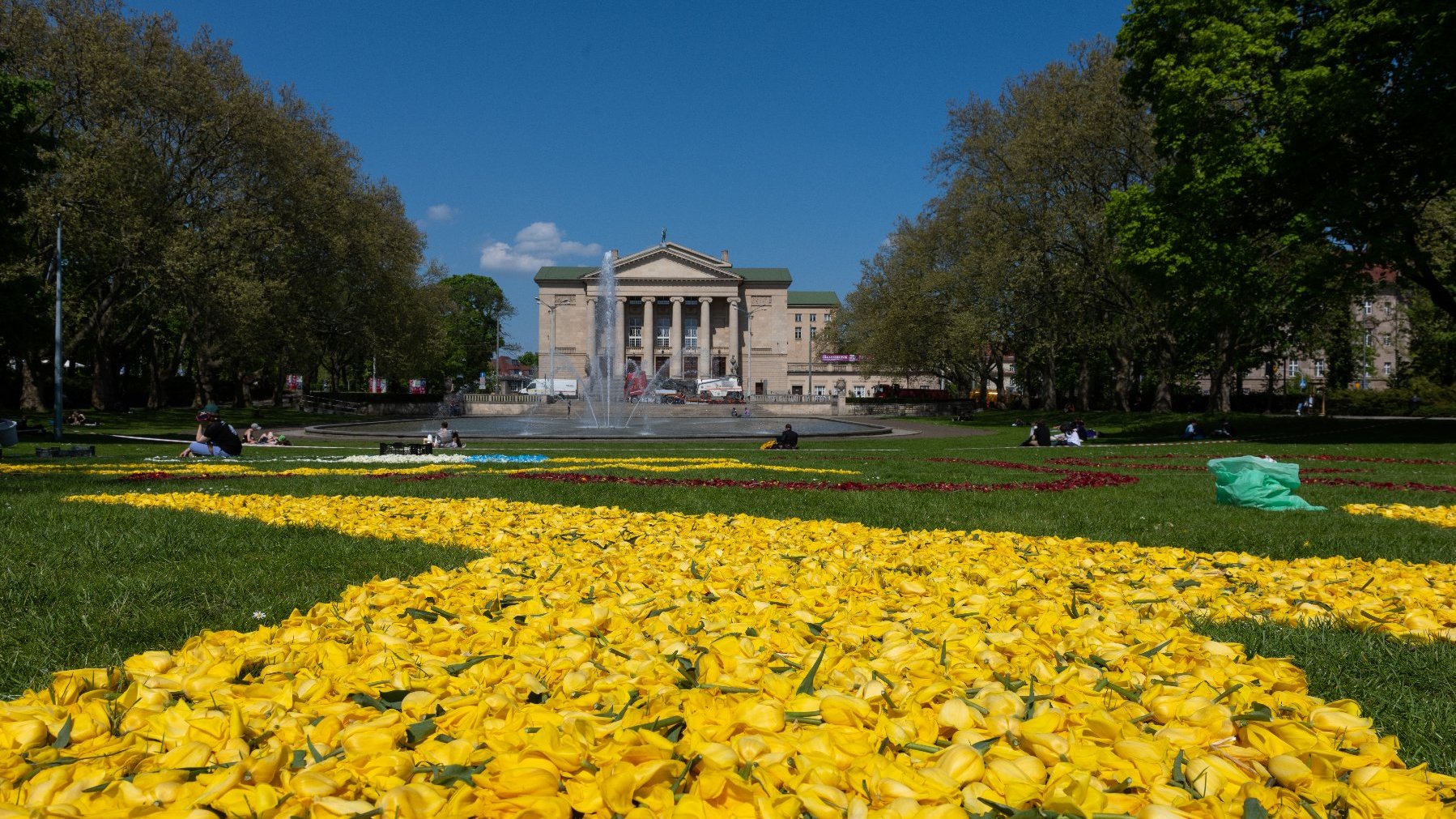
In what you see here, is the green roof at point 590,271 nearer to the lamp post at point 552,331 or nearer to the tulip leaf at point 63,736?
the lamp post at point 552,331

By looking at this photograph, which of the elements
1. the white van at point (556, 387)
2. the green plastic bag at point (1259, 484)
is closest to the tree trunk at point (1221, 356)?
the green plastic bag at point (1259, 484)

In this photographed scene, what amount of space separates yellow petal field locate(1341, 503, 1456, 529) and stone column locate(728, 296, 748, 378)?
87.9m

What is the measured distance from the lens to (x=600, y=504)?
9.16 metres

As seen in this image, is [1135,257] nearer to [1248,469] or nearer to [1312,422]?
[1312,422]

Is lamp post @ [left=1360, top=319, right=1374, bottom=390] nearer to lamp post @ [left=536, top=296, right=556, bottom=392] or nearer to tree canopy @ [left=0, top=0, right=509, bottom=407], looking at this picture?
tree canopy @ [left=0, top=0, right=509, bottom=407]

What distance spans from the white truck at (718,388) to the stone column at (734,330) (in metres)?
14.8

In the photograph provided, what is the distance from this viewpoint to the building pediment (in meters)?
95.0

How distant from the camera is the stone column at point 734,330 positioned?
9762cm

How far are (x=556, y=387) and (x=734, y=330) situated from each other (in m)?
28.4

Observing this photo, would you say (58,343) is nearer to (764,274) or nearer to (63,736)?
(63,736)

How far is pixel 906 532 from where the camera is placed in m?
7.27

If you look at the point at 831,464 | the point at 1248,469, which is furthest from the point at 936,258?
the point at 1248,469

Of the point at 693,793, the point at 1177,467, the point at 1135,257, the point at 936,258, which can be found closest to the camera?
the point at 693,793

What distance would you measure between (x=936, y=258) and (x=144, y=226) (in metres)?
42.1
